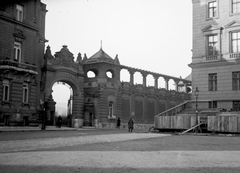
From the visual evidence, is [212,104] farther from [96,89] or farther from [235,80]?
[96,89]

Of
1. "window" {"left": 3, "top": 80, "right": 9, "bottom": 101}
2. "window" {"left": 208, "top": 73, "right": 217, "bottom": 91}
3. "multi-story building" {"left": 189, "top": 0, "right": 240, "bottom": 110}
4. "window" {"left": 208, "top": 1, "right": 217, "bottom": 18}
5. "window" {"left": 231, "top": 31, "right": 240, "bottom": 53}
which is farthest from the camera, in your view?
"window" {"left": 208, "top": 1, "right": 217, "bottom": 18}

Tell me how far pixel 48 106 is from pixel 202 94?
691 inches

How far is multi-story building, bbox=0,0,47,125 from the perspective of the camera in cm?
3303

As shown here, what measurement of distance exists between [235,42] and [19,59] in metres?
22.6

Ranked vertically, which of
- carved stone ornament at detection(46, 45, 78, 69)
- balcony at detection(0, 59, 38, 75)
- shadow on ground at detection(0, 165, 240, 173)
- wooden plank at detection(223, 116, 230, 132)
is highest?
carved stone ornament at detection(46, 45, 78, 69)

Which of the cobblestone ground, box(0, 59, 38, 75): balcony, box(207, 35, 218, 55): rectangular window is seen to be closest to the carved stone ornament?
box(0, 59, 38, 75): balcony

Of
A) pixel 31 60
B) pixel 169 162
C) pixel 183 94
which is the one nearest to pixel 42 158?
pixel 169 162

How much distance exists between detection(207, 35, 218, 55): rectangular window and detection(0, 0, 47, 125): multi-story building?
18806 millimetres

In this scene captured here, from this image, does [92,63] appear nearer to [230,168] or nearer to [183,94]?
[183,94]

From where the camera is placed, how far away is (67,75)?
43.6m

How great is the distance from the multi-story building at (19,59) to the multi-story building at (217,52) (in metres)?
17.6

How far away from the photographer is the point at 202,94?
36.5 metres

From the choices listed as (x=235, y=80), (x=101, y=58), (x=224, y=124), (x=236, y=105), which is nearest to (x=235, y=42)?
(x=235, y=80)

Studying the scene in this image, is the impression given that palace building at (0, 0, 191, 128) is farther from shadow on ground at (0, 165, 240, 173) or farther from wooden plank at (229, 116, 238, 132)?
shadow on ground at (0, 165, 240, 173)
